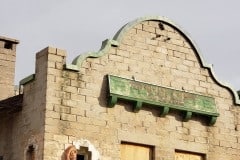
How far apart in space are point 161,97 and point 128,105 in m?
1.19

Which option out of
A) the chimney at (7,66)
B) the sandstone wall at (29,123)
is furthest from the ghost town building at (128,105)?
the chimney at (7,66)

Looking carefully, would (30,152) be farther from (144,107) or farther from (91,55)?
(144,107)

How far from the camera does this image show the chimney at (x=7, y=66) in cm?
2352

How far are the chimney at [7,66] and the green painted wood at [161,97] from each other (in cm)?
680

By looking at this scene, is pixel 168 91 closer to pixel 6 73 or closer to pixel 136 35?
pixel 136 35

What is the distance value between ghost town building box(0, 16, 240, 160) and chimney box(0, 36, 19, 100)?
4554 mm

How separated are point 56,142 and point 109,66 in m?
2.96

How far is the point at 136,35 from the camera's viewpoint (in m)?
19.2

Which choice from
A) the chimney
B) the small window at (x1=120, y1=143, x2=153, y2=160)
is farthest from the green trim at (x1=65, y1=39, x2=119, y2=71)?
the chimney

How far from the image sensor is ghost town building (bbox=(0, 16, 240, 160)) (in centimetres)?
1714

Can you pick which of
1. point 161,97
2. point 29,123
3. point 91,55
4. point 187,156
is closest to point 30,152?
point 29,123

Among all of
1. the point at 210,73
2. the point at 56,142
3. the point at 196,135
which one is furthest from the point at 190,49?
the point at 56,142

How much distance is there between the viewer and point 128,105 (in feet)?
60.2

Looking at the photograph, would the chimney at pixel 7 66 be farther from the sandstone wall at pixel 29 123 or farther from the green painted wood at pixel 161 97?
the green painted wood at pixel 161 97
